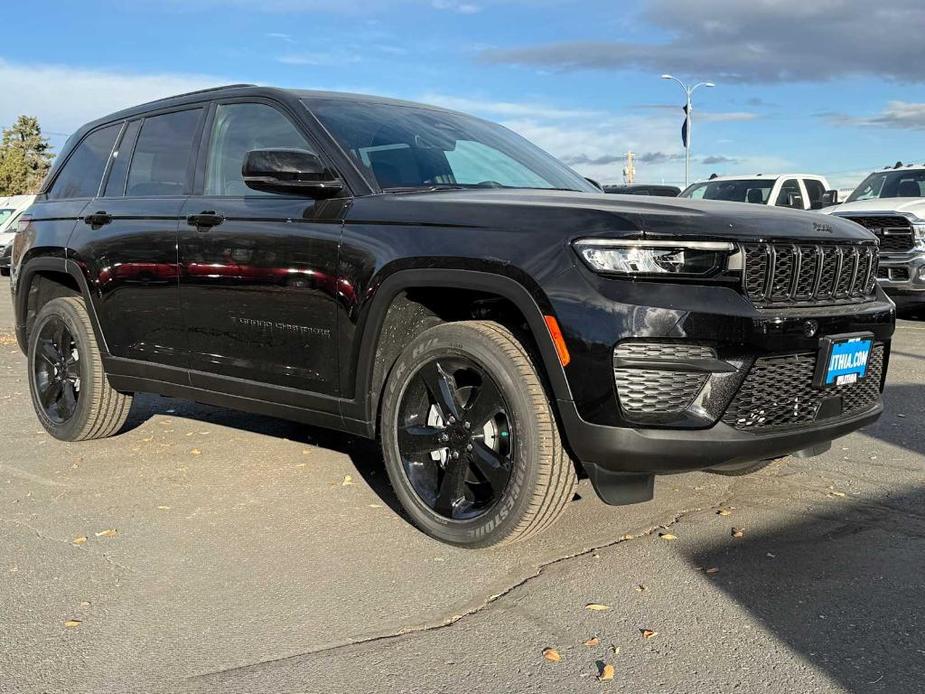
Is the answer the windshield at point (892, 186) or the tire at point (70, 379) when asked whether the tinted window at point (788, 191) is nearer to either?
the windshield at point (892, 186)

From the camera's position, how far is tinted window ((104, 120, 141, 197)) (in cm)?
533

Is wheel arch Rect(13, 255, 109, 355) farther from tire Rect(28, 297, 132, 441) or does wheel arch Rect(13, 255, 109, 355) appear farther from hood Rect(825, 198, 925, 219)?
hood Rect(825, 198, 925, 219)

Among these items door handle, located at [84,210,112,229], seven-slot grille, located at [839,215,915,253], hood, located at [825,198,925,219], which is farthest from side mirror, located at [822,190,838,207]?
door handle, located at [84,210,112,229]

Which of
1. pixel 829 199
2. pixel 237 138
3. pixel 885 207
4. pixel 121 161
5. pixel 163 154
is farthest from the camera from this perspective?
pixel 829 199

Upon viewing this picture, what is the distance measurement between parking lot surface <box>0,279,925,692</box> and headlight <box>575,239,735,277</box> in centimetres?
109

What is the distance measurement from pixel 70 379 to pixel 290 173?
251 cm

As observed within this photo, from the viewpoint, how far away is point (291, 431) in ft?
19.2

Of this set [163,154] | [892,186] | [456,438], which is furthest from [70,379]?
[892,186]

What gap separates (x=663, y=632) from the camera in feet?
9.76

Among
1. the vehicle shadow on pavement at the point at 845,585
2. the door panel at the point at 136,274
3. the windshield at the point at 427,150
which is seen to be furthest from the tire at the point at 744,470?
the door panel at the point at 136,274

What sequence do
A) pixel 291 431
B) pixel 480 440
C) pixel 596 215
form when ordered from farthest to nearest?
pixel 291 431 → pixel 480 440 → pixel 596 215

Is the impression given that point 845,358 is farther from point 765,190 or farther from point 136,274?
point 765,190

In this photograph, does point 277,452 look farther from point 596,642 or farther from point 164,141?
point 596,642

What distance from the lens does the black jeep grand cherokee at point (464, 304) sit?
3176 millimetres
